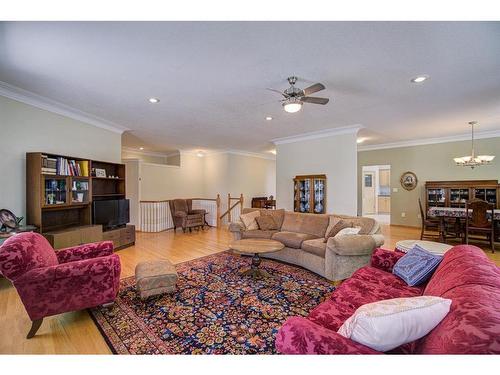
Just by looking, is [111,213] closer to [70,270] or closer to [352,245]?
[70,270]

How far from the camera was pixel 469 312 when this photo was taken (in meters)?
0.97

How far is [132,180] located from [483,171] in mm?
9710

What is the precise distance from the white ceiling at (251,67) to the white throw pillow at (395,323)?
2093 mm

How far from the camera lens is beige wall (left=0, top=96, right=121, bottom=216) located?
3.29 meters

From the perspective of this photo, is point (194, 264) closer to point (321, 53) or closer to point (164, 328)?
point (164, 328)

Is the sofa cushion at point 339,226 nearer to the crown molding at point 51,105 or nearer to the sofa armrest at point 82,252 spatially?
the sofa armrest at point 82,252

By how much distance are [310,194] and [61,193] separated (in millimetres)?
5054

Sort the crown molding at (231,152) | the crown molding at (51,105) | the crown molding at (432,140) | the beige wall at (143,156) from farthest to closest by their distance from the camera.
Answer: the crown molding at (231,152) < the beige wall at (143,156) < the crown molding at (432,140) < the crown molding at (51,105)

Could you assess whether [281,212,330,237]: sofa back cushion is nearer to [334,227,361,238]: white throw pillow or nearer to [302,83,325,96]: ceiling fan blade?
[334,227,361,238]: white throw pillow

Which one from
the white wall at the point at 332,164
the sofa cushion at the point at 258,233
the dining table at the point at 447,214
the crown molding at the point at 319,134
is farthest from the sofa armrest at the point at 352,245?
the dining table at the point at 447,214

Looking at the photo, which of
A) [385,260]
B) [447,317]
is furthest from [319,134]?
[447,317]

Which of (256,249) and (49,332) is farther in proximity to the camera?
(256,249)

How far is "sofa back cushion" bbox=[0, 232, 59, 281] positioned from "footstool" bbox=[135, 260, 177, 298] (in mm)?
856

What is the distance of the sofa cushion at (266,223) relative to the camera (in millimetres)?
4664
